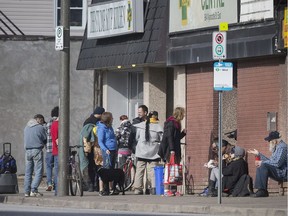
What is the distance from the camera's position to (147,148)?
1019 inches

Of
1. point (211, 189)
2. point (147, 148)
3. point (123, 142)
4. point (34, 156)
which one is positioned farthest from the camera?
point (123, 142)

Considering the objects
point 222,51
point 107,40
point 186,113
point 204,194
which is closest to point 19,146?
point 107,40

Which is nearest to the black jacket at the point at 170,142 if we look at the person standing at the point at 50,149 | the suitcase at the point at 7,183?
the person standing at the point at 50,149

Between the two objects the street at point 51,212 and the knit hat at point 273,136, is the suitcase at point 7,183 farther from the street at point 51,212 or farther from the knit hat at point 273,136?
the knit hat at point 273,136

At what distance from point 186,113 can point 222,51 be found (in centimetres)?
622

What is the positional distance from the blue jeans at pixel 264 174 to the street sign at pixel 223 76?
98.2 inches

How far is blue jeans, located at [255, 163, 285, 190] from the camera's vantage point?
2259 cm

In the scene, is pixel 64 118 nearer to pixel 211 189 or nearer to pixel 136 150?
pixel 136 150

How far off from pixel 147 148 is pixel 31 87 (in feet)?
35.6

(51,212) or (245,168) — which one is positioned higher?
(245,168)

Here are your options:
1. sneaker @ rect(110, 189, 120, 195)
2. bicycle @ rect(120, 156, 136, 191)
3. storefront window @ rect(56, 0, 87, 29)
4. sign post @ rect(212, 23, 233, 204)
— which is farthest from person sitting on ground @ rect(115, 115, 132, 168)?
storefront window @ rect(56, 0, 87, 29)

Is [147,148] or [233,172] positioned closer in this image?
[233,172]

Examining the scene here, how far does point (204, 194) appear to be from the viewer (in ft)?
80.0

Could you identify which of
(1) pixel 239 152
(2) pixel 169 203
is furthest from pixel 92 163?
(2) pixel 169 203
